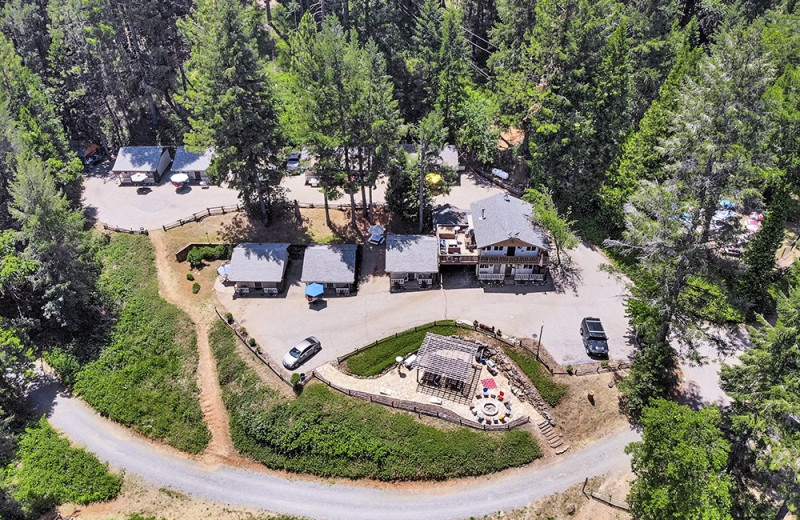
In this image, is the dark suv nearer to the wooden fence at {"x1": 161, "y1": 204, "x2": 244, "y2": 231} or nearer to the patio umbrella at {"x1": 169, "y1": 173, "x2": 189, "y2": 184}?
the wooden fence at {"x1": 161, "y1": 204, "x2": 244, "y2": 231}

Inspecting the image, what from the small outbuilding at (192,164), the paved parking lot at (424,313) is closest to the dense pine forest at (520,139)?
the paved parking lot at (424,313)

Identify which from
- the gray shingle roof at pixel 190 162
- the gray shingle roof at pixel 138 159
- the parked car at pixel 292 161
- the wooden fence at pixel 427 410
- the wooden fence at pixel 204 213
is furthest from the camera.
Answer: the parked car at pixel 292 161

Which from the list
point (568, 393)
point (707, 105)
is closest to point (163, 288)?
point (568, 393)

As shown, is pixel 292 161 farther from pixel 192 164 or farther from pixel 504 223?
pixel 504 223

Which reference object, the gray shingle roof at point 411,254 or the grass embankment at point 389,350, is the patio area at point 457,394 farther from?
the gray shingle roof at point 411,254

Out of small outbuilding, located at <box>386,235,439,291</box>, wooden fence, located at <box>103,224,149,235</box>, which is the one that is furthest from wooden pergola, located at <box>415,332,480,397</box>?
wooden fence, located at <box>103,224,149,235</box>

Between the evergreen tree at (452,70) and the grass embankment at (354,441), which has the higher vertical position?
the evergreen tree at (452,70)
